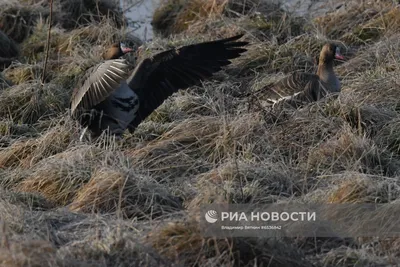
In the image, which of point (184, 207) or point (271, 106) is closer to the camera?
point (184, 207)

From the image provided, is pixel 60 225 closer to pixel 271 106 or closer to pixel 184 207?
pixel 184 207

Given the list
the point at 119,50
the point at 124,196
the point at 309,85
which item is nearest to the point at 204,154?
the point at 124,196

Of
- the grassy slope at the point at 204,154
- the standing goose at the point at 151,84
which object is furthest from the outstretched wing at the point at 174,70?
the grassy slope at the point at 204,154

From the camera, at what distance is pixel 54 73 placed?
10.1 metres

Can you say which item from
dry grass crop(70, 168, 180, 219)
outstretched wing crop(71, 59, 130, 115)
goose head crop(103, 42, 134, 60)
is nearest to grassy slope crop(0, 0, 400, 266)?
dry grass crop(70, 168, 180, 219)

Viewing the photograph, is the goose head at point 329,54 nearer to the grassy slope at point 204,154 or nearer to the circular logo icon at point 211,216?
the grassy slope at point 204,154

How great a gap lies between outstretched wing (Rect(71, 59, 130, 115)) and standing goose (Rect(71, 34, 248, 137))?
0.01 m

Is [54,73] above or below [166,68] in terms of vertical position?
below

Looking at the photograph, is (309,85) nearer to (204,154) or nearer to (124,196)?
(204,154)

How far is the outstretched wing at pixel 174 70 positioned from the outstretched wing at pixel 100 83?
17.3 inches

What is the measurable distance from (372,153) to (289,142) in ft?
1.99

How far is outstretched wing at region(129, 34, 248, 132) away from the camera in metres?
8.28

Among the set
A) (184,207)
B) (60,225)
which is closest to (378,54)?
(184,207)

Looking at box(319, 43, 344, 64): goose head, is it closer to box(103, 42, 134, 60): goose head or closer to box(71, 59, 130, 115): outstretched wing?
box(103, 42, 134, 60): goose head
